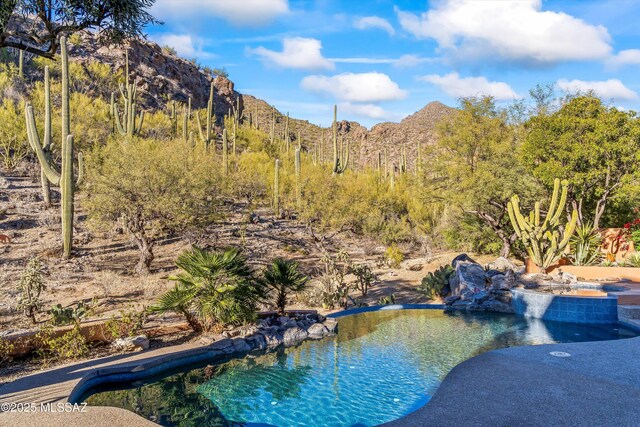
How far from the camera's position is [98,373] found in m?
6.68

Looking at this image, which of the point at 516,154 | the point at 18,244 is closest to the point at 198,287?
the point at 18,244

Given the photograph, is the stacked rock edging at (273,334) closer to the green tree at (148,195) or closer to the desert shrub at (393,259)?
the green tree at (148,195)

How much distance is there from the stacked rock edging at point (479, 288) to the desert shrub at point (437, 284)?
173 millimetres

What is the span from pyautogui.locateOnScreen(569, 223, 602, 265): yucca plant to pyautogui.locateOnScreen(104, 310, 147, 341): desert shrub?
16037 millimetres

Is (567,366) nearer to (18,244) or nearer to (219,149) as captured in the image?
(18,244)

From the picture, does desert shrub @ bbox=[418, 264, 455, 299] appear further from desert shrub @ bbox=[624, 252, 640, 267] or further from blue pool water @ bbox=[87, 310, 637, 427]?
desert shrub @ bbox=[624, 252, 640, 267]

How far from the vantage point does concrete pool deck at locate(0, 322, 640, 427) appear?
4.99 metres

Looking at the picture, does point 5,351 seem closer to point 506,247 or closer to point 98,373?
point 98,373

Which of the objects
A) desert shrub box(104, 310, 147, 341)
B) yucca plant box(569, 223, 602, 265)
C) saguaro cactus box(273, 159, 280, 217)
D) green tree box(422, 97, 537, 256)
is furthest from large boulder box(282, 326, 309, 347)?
saguaro cactus box(273, 159, 280, 217)

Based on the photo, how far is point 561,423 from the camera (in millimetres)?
4918

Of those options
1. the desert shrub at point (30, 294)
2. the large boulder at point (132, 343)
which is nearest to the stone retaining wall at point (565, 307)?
the large boulder at point (132, 343)

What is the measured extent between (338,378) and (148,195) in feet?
33.7

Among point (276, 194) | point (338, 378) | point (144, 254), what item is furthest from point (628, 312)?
point (276, 194)

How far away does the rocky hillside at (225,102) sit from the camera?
41.2 metres
